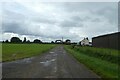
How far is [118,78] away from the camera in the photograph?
42.6ft

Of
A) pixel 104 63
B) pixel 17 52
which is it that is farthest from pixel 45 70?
pixel 17 52

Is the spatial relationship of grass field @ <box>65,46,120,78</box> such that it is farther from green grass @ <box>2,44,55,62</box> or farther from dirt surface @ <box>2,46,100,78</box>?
green grass @ <box>2,44,55,62</box>

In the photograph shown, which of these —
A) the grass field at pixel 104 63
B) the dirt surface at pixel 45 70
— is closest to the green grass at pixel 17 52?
the dirt surface at pixel 45 70

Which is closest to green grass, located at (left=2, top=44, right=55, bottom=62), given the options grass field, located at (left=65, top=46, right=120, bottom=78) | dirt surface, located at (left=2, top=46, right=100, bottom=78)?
dirt surface, located at (left=2, top=46, right=100, bottom=78)

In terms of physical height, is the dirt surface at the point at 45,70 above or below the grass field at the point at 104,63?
below

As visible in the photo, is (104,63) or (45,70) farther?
(104,63)

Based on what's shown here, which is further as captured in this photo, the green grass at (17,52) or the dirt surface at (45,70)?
the green grass at (17,52)

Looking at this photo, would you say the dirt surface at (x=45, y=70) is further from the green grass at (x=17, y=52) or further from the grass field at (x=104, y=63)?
the green grass at (x=17, y=52)

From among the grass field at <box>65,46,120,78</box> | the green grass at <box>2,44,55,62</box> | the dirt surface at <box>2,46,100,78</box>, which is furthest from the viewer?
the green grass at <box>2,44,55,62</box>

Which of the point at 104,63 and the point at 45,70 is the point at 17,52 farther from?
the point at 45,70

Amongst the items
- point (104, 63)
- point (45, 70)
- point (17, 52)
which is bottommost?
point (45, 70)

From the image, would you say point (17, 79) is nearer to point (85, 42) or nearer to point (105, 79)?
point (105, 79)

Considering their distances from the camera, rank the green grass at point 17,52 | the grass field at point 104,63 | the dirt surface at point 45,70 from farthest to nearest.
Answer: the green grass at point 17,52 → the grass field at point 104,63 → the dirt surface at point 45,70

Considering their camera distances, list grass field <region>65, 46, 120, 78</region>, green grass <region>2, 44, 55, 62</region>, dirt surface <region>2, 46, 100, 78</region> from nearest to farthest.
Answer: dirt surface <region>2, 46, 100, 78</region> → grass field <region>65, 46, 120, 78</region> → green grass <region>2, 44, 55, 62</region>
